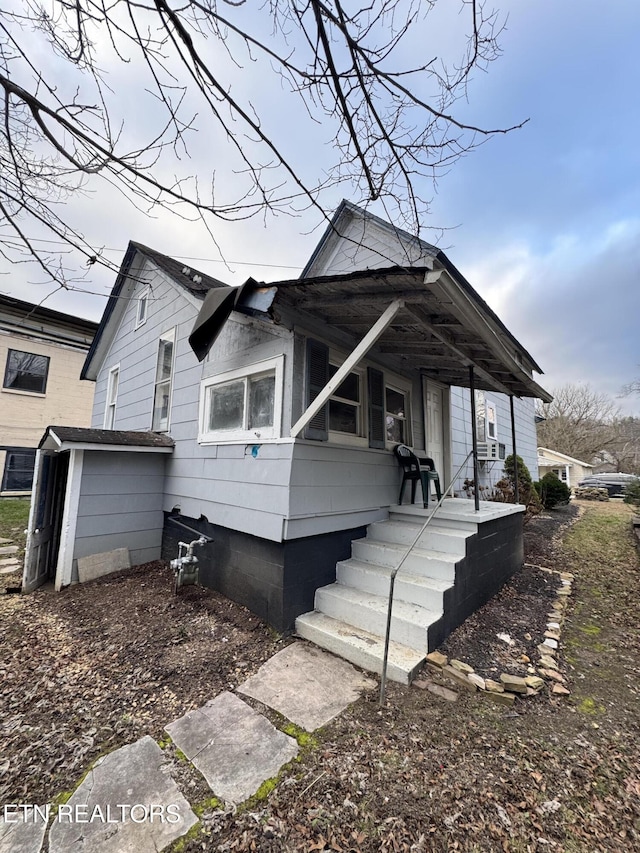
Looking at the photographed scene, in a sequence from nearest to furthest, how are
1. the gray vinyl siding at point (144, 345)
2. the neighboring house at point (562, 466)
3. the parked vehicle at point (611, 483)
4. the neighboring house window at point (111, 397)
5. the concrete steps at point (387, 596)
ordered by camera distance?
the concrete steps at point (387, 596), the gray vinyl siding at point (144, 345), the neighboring house window at point (111, 397), the parked vehicle at point (611, 483), the neighboring house at point (562, 466)

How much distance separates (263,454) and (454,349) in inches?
95.3

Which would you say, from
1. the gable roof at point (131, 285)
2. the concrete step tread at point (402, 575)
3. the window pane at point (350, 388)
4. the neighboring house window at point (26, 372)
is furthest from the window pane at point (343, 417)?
the neighboring house window at point (26, 372)

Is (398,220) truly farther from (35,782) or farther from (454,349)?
(35,782)

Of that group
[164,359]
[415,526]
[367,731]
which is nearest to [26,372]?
[164,359]

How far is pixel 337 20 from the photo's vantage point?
1.71 metres

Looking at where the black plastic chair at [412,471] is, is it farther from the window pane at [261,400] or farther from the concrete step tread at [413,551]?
the window pane at [261,400]

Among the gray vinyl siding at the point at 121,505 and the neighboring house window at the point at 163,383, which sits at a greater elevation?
the neighboring house window at the point at 163,383

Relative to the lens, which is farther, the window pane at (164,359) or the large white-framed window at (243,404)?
the window pane at (164,359)

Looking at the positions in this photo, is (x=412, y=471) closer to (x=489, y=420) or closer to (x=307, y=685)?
(x=307, y=685)

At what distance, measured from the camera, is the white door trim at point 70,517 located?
14.8 ft

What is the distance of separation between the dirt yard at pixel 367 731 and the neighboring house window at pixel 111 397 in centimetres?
439

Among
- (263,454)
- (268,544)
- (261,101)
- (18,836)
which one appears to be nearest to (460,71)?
(261,101)

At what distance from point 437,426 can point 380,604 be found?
4130 millimetres

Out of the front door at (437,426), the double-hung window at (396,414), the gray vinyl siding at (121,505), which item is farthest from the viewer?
the front door at (437,426)
